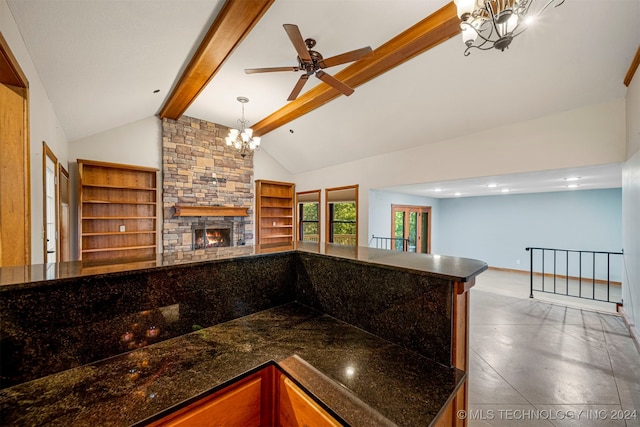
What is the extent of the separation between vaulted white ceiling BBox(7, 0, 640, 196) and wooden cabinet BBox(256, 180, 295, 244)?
2815mm

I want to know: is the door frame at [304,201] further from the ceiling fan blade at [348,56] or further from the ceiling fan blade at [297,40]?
the ceiling fan blade at [297,40]

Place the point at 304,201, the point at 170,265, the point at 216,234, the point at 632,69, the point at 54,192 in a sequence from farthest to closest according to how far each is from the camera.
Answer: the point at 304,201
the point at 216,234
the point at 54,192
the point at 632,69
the point at 170,265

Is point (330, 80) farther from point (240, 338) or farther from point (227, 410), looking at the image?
point (227, 410)

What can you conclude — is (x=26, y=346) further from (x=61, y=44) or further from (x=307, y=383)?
(x=61, y=44)

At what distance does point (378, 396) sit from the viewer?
2.94ft

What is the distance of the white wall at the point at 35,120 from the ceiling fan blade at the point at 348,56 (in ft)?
7.91

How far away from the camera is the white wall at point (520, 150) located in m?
3.19

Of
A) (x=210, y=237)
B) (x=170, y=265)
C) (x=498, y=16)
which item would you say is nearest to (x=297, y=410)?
(x=170, y=265)

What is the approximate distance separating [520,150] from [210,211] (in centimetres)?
596

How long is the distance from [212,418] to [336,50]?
376 centimetres

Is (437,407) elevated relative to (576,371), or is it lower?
elevated

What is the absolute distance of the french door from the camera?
6.84 m

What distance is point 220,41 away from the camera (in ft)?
9.37

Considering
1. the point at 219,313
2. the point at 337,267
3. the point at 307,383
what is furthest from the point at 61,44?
the point at 307,383
